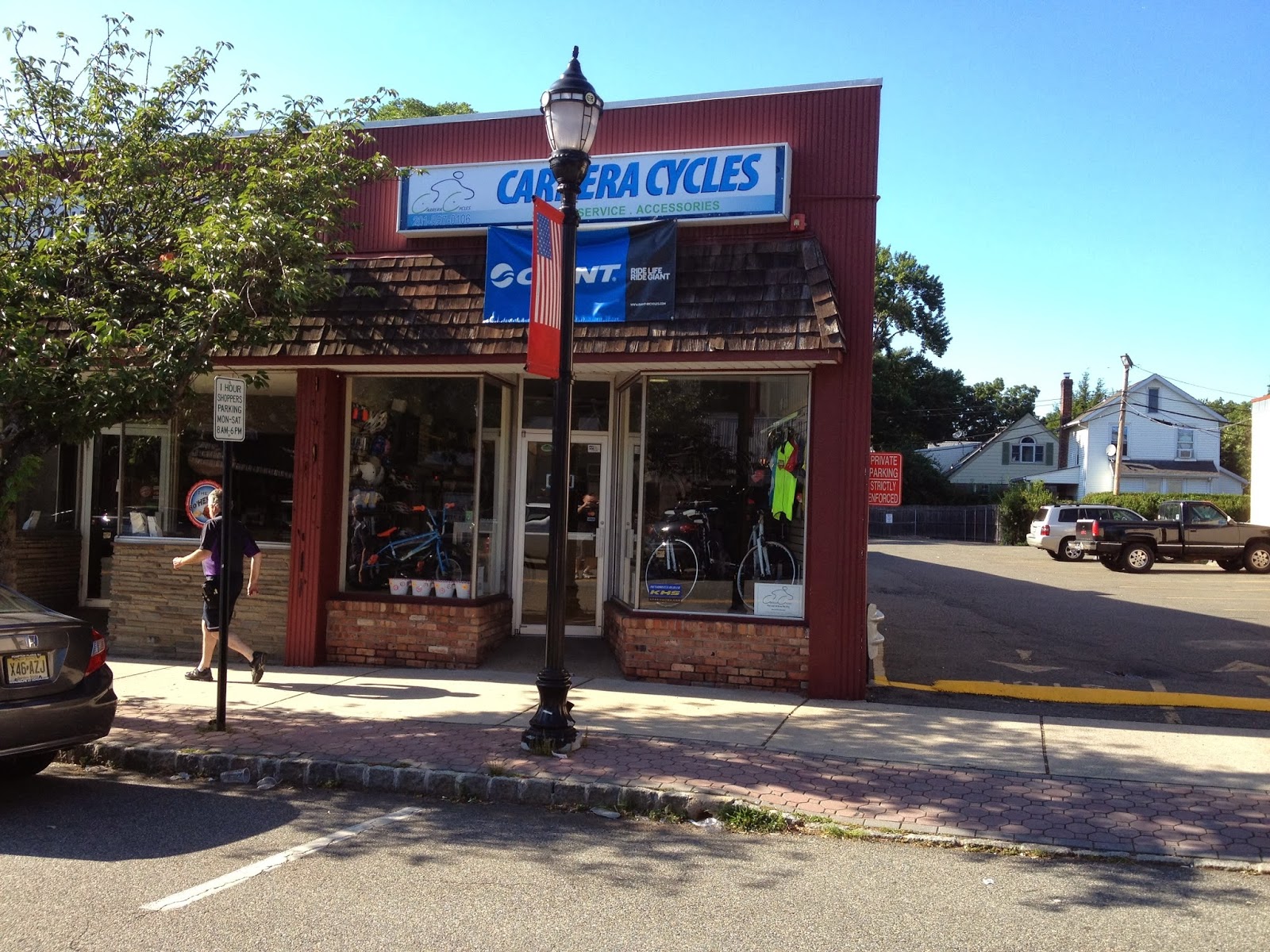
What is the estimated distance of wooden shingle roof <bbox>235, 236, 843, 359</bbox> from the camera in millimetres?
8992

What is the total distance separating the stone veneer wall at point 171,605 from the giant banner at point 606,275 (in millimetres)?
3538

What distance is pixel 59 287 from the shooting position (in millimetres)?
8625

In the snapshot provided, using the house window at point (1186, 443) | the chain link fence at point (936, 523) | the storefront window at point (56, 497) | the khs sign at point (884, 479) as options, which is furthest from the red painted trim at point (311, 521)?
the house window at point (1186, 443)

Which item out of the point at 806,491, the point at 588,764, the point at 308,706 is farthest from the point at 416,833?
the point at 806,491

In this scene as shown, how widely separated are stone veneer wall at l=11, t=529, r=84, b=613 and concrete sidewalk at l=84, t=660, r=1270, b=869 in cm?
374

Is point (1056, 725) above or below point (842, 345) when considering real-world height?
below

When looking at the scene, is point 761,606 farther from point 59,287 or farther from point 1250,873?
point 59,287

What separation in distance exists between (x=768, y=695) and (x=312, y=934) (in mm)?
5552

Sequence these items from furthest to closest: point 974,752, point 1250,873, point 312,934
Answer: point 974,752
point 1250,873
point 312,934

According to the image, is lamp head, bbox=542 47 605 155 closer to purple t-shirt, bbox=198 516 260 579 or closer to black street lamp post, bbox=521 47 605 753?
black street lamp post, bbox=521 47 605 753

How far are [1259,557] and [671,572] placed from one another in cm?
2249

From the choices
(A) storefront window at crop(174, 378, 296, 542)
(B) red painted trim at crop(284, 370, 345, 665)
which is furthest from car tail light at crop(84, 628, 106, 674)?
(A) storefront window at crop(174, 378, 296, 542)

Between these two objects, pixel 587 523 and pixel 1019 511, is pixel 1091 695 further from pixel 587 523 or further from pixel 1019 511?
pixel 1019 511

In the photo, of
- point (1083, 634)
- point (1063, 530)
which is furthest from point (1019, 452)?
point (1083, 634)
